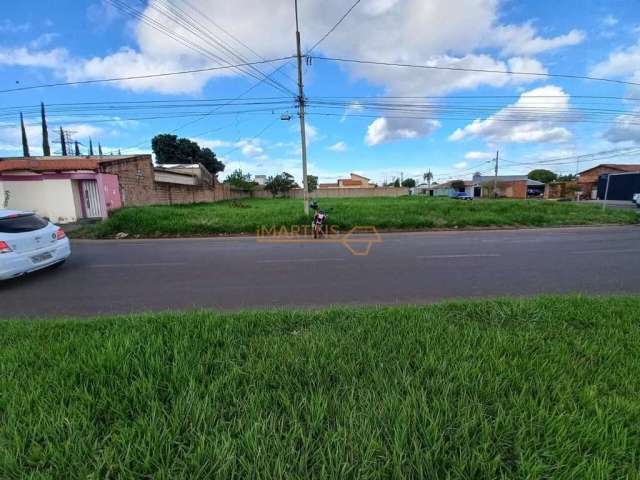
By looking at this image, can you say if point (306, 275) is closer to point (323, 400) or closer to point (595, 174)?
point (323, 400)

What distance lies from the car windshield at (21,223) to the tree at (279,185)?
1659 inches

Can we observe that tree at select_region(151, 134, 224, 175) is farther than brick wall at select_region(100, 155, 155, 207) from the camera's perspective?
Yes

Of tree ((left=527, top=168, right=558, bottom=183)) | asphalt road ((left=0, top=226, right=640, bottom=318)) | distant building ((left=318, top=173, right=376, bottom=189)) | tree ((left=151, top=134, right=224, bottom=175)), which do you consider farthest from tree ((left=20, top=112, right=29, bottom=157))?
tree ((left=527, top=168, right=558, bottom=183))

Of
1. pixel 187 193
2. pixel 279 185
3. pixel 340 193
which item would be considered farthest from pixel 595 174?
pixel 187 193

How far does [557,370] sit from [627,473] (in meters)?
0.81

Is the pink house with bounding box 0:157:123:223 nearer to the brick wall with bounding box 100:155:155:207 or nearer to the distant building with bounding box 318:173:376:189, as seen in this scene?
the brick wall with bounding box 100:155:155:207

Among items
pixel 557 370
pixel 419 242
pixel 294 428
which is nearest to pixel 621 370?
pixel 557 370

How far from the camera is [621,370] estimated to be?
6.71 ft

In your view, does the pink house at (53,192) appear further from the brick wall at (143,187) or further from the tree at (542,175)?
the tree at (542,175)

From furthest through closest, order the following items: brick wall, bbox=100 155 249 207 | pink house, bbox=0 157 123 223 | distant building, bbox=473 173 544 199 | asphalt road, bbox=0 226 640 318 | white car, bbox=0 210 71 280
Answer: distant building, bbox=473 173 544 199, brick wall, bbox=100 155 249 207, pink house, bbox=0 157 123 223, white car, bbox=0 210 71 280, asphalt road, bbox=0 226 640 318

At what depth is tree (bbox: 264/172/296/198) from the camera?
47156 millimetres

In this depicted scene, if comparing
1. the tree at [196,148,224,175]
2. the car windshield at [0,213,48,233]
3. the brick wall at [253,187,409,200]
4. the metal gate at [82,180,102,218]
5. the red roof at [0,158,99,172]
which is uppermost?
the tree at [196,148,224,175]

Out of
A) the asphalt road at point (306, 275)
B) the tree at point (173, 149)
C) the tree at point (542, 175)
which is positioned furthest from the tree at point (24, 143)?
the tree at point (542, 175)

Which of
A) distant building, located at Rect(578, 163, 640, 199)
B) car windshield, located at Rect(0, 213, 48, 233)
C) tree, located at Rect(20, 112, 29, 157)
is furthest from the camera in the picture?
Result: distant building, located at Rect(578, 163, 640, 199)
